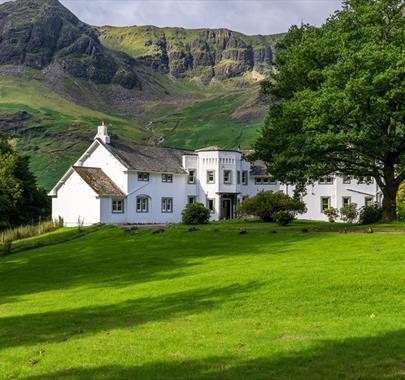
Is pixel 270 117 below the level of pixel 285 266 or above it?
above

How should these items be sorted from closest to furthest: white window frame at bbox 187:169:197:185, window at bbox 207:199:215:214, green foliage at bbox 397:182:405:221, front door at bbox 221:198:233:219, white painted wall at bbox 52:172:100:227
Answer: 1. green foliage at bbox 397:182:405:221
2. white painted wall at bbox 52:172:100:227
3. window at bbox 207:199:215:214
4. white window frame at bbox 187:169:197:185
5. front door at bbox 221:198:233:219

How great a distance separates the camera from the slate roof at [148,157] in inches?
2724

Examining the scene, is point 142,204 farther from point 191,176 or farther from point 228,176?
point 228,176

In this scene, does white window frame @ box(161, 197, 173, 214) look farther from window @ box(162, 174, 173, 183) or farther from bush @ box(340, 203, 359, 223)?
bush @ box(340, 203, 359, 223)

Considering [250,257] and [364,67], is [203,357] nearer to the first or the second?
[250,257]

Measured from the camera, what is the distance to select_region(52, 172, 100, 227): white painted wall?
64.4 metres

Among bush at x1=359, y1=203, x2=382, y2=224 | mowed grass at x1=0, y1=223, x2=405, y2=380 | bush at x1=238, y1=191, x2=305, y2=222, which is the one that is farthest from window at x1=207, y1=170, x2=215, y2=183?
mowed grass at x1=0, y1=223, x2=405, y2=380

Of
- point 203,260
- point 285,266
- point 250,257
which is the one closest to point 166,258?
point 203,260

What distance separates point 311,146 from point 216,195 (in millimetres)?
34487

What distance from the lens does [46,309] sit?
18.9 metres

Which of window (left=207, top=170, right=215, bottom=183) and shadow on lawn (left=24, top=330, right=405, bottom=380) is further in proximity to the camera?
window (left=207, top=170, right=215, bottom=183)

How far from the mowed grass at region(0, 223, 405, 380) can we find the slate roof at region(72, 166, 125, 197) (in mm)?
33585

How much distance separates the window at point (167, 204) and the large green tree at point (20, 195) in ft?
53.3

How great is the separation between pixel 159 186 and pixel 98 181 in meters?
8.49
